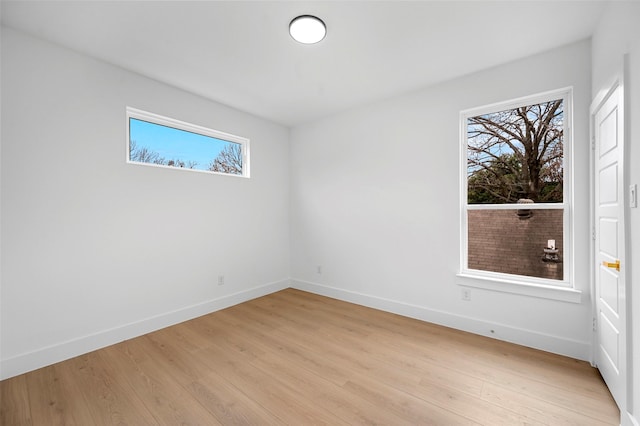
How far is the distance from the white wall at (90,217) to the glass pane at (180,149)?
0.48 feet

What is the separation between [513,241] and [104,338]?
411 cm

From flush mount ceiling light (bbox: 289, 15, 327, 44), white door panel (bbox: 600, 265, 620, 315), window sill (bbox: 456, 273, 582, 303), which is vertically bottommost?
window sill (bbox: 456, 273, 582, 303)

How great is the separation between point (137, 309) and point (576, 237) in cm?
423

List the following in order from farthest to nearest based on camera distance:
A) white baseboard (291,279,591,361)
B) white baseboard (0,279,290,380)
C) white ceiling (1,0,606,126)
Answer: white baseboard (291,279,591,361) → white baseboard (0,279,290,380) → white ceiling (1,0,606,126)

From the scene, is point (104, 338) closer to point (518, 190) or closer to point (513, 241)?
point (513, 241)

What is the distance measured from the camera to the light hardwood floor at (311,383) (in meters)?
A: 1.72

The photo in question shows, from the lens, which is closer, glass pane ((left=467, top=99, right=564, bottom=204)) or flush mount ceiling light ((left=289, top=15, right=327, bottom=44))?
flush mount ceiling light ((left=289, top=15, right=327, bottom=44))

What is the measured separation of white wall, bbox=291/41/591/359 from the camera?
239cm

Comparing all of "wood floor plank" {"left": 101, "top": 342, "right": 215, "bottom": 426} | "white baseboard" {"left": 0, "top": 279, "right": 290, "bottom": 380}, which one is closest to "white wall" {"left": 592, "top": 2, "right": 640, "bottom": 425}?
"wood floor plank" {"left": 101, "top": 342, "right": 215, "bottom": 426}

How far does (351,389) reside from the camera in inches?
77.8

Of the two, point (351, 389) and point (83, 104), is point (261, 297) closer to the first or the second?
point (351, 389)

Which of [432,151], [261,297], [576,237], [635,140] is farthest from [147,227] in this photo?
[576,237]

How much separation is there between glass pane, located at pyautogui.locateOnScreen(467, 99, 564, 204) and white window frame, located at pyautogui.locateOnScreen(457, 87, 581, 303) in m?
0.05

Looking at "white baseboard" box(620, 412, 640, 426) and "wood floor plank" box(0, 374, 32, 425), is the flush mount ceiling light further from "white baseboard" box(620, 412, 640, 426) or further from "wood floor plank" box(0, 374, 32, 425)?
"wood floor plank" box(0, 374, 32, 425)
